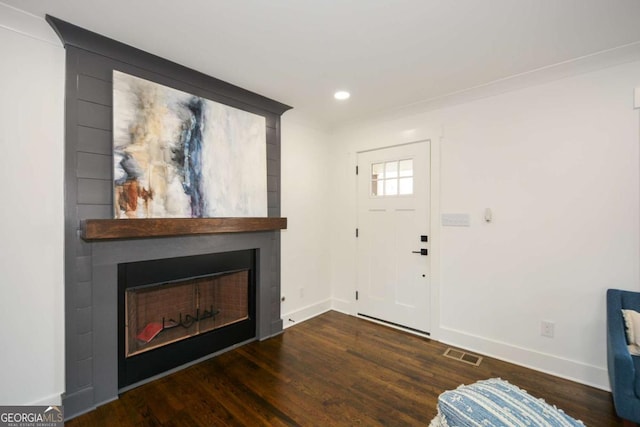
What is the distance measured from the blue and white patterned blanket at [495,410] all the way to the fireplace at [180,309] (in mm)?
2040

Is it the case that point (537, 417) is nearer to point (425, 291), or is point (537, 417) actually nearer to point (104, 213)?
point (425, 291)

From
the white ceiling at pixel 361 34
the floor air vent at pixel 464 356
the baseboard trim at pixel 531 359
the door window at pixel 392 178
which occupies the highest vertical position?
the white ceiling at pixel 361 34

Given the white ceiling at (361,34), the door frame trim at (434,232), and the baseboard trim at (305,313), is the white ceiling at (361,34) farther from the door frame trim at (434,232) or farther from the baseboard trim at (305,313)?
the baseboard trim at (305,313)

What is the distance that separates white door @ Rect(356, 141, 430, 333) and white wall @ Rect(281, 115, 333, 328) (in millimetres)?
508

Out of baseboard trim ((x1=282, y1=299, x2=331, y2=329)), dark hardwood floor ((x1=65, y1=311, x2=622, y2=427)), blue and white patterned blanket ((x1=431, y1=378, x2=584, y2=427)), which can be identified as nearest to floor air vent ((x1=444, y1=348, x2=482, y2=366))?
dark hardwood floor ((x1=65, y1=311, x2=622, y2=427))

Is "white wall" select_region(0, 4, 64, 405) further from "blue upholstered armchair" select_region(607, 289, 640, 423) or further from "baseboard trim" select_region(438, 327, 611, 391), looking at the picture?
"blue upholstered armchair" select_region(607, 289, 640, 423)

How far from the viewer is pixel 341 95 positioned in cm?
300

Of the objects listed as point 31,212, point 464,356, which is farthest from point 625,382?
point 31,212

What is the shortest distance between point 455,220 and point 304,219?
5.78 feet

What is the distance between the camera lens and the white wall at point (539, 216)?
7.40ft

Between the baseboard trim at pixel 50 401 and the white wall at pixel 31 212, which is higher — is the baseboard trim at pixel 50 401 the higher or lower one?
the lower one

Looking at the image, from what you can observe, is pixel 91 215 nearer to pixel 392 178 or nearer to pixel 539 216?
pixel 392 178

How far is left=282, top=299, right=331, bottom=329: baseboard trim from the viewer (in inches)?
138

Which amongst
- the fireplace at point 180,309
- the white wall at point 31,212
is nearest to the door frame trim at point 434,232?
the fireplace at point 180,309
